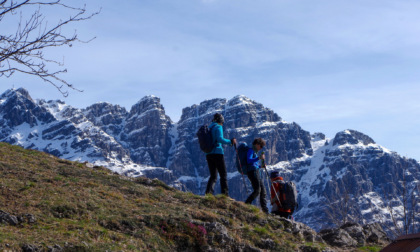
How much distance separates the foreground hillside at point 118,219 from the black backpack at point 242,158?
3.79 ft

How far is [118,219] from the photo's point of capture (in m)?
14.6

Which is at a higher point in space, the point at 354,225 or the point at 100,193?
the point at 100,193

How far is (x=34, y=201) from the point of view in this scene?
14.6 meters

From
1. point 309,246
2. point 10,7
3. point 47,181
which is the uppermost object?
point 10,7

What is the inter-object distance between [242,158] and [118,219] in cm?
541

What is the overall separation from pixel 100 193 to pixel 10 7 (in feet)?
24.8

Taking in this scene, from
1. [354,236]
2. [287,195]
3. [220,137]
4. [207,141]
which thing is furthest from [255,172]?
[354,236]

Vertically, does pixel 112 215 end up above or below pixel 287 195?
below

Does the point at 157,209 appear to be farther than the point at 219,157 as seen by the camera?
No

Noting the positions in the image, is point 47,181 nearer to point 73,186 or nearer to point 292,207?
point 73,186

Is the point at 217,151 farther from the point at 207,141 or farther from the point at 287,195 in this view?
the point at 287,195

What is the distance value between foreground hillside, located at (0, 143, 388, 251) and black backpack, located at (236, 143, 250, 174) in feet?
3.79

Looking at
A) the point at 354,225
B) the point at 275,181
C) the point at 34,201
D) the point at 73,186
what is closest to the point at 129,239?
the point at 34,201

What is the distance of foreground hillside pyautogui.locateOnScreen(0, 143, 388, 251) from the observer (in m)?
12.9
